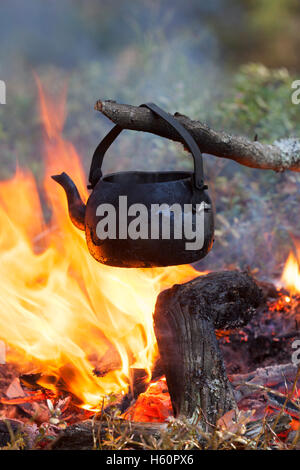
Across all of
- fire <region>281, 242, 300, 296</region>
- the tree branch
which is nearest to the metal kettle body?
the tree branch

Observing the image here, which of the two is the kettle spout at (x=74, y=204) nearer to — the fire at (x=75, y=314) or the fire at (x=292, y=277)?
the fire at (x=75, y=314)

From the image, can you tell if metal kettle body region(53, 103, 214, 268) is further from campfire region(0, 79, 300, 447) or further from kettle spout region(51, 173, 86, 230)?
campfire region(0, 79, 300, 447)

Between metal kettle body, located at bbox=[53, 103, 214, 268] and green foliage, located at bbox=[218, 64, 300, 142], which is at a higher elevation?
green foliage, located at bbox=[218, 64, 300, 142]

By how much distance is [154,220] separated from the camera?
2.28m

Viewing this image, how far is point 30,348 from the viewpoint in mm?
3031

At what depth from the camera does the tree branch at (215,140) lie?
7.76ft

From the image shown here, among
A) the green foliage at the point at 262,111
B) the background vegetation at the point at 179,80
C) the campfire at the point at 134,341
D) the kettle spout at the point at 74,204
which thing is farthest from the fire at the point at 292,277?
the green foliage at the point at 262,111

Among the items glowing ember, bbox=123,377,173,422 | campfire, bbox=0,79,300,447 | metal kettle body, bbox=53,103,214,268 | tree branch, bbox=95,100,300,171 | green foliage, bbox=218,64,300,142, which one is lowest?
glowing ember, bbox=123,377,173,422

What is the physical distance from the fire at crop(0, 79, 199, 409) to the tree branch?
89 cm

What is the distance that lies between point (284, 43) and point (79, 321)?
6.44 m

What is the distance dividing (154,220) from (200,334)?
0.62m

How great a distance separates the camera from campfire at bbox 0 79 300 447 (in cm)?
240

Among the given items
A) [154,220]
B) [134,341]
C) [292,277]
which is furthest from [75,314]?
[292,277]
